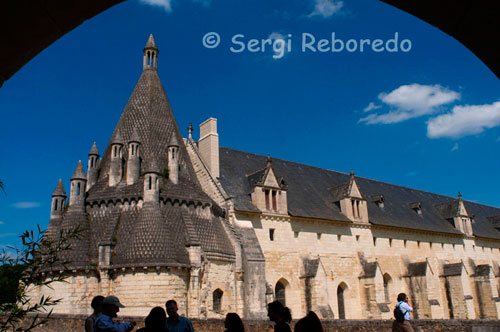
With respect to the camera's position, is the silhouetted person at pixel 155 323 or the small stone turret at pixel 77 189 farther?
the small stone turret at pixel 77 189

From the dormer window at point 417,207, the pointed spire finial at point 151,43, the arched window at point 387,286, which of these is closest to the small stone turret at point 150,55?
the pointed spire finial at point 151,43

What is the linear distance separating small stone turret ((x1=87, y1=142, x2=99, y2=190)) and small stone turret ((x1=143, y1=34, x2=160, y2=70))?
7.49m

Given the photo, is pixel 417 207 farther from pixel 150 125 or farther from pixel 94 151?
pixel 94 151

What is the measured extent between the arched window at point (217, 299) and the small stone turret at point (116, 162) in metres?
8.68

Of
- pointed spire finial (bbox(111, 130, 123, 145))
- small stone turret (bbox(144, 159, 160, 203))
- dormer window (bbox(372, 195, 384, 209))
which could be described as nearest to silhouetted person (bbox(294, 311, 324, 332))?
small stone turret (bbox(144, 159, 160, 203))

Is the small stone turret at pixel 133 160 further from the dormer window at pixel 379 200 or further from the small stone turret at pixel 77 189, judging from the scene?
the dormer window at pixel 379 200

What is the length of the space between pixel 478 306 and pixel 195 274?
1335 inches

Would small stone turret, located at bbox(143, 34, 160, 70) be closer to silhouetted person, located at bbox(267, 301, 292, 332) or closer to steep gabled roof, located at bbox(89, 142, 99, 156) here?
steep gabled roof, located at bbox(89, 142, 99, 156)

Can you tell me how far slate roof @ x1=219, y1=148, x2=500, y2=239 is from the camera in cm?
3241

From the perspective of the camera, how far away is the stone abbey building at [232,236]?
22078mm

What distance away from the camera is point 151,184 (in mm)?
23891

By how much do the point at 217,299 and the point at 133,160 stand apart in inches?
374

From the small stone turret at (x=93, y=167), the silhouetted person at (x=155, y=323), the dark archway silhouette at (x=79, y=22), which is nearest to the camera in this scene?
the dark archway silhouette at (x=79, y=22)

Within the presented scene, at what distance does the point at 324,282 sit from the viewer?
3031cm
